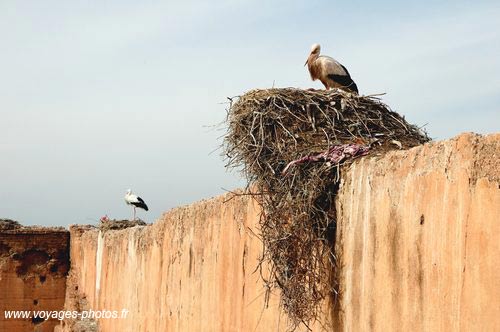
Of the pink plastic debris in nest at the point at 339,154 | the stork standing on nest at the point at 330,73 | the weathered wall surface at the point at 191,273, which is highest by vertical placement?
the stork standing on nest at the point at 330,73

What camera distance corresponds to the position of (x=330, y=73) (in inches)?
276

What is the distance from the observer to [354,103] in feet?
18.9

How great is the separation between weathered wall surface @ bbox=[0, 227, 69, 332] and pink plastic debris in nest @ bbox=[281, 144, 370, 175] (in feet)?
45.7

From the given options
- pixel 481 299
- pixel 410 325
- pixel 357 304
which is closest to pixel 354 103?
pixel 357 304

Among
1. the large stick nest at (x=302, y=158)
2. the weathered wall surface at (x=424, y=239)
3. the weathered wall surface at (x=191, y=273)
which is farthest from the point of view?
the weathered wall surface at (x=191, y=273)

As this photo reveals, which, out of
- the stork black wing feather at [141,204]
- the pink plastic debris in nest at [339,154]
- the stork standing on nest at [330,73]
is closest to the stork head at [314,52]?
the stork standing on nest at [330,73]

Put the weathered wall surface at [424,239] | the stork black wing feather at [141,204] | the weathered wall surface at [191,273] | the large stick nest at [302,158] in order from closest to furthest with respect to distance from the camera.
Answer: the weathered wall surface at [424,239]
the large stick nest at [302,158]
the weathered wall surface at [191,273]
the stork black wing feather at [141,204]

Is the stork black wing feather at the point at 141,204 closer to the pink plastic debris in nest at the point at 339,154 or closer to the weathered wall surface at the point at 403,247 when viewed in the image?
the weathered wall surface at the point at 403,247

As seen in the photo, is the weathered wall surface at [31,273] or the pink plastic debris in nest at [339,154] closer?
the pink plastic debris in nest at [339,154]

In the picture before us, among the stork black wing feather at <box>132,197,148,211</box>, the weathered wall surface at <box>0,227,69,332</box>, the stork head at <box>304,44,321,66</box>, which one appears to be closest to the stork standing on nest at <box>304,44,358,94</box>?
the stork head at <box>304,44,321,66</box>

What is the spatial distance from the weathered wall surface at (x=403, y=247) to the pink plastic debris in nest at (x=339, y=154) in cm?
16

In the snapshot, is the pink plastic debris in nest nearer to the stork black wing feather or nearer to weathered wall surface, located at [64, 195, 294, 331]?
weathered wall surface, located at [64, 195, 294, 331]

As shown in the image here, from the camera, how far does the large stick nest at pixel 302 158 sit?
17.0ft

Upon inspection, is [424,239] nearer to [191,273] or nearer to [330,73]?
[330,73]
